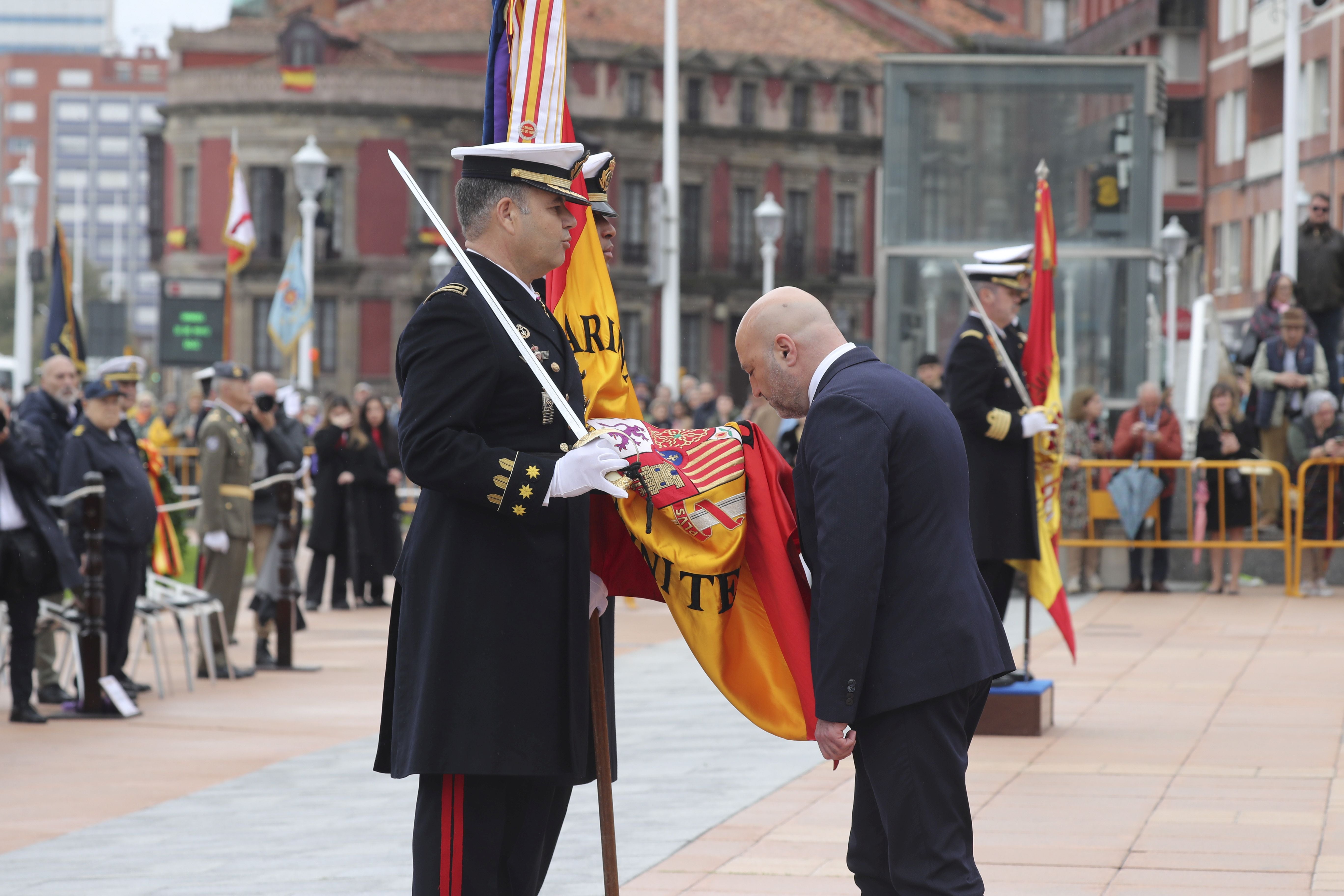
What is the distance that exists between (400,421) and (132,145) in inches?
6234

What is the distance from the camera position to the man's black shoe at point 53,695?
36.7 ft

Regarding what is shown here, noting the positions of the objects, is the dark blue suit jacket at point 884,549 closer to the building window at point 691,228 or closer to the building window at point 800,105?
the building window at point 691,228

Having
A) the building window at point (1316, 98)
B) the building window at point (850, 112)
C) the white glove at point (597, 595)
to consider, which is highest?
the building window at point (850, 112)

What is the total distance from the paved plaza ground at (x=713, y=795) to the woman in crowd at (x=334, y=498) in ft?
16.0

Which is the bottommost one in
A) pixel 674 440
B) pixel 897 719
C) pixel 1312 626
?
pixel 1312 626

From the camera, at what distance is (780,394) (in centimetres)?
457

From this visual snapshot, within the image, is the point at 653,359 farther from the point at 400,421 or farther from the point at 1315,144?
the point at 400,421

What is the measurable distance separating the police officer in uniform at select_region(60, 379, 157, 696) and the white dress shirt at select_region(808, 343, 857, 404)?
7265mm

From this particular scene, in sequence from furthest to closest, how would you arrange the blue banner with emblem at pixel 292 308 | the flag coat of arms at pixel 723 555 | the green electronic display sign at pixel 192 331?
the blue banner with emblem at pixel 292 308 < the green electronic display sign at pixel 192 331 < the flag coat of arms at pixel 723 555

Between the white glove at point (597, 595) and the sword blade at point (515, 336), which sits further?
the white glove at point (597, 595)

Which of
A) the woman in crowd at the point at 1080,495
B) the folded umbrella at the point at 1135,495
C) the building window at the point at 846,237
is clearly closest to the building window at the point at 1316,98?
the building window at the point at 846,237

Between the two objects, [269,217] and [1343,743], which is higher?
[269,217]

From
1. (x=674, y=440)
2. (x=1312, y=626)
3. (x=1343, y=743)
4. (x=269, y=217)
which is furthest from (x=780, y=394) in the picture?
(x=269, y=217)

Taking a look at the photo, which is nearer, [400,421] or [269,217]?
[400,421]
